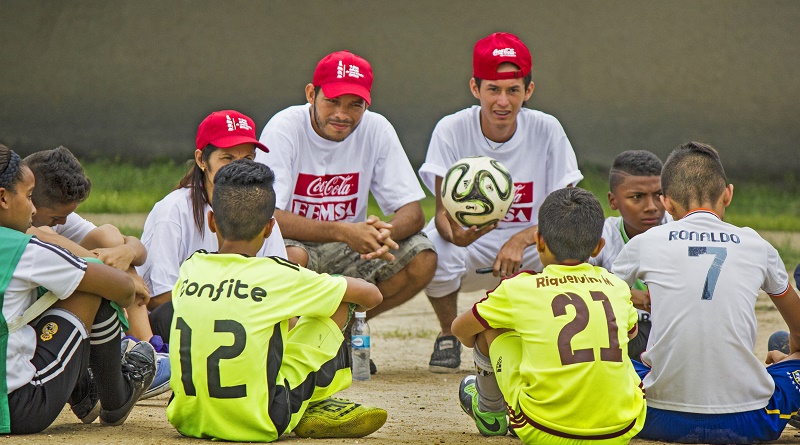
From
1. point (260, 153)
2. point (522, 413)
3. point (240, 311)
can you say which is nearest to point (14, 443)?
point (240, 311)

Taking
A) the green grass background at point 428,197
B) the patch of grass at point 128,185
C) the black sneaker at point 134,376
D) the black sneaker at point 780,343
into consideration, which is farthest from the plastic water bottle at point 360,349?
the patch of grass at point 128,185

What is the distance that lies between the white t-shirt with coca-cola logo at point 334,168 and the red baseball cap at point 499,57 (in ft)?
2.05

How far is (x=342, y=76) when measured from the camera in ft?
17.0

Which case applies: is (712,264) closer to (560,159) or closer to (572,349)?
(572,349)

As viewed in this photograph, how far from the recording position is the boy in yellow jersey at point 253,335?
322 centimetres

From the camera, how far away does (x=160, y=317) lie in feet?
14.3

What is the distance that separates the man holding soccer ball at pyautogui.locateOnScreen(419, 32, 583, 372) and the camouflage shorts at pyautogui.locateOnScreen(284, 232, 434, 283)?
0.32 meters

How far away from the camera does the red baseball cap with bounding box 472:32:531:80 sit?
5.56m

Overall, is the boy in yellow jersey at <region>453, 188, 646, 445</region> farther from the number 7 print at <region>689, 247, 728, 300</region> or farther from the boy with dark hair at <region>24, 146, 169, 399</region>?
the boy with dark hair at <region>24, 146, 169, 399</region>

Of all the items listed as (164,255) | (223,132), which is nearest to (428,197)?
(223,132)

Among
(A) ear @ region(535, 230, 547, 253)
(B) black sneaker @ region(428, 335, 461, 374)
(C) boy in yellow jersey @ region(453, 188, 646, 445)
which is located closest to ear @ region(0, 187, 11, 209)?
(C) boy in yellow jersey @ region(453, 188, 646, 445)

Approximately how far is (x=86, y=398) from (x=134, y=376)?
→ 0.19 meters

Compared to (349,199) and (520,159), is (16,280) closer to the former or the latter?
(349,199)

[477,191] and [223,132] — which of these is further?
[477,191]
